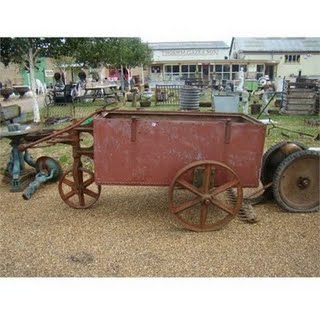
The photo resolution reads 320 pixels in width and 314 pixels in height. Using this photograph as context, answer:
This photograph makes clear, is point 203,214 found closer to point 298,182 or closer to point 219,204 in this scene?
point 219,204

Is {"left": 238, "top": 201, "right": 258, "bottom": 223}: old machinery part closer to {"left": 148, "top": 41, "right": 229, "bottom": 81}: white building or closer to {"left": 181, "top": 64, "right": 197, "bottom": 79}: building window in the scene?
{"left": 148, "top": 41, "right": 229, "bottom": 81}: white building

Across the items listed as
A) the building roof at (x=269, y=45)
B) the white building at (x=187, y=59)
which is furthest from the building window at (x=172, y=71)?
the building roof at (x=269, y=45)

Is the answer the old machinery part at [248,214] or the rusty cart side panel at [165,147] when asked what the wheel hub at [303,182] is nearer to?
the old machinery part at [248,214]

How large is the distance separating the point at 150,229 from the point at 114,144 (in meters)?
1.02

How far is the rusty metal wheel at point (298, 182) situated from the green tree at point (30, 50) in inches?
356

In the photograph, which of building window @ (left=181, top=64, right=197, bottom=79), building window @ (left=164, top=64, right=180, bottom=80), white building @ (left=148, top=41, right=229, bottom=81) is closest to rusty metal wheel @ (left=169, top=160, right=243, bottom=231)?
white building @ (left=148, top=41, right=229, bottom=81)

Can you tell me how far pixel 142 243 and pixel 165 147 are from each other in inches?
39.6

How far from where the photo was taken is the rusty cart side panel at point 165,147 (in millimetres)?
3518

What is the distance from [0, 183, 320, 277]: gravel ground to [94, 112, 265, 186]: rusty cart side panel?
0.56 m

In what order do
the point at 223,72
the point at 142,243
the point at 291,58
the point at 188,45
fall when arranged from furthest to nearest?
1. the point at 291,58
2. the point at 223,72
3. the point at 188,45
4. the point at 142,243

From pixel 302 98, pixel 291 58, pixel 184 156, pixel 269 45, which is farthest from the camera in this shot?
pixel 269 45

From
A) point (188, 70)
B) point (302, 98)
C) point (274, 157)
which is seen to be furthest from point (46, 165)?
point (188, 70)

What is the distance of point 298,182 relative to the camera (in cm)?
410

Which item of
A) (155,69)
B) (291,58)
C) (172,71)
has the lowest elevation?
(172,71)
